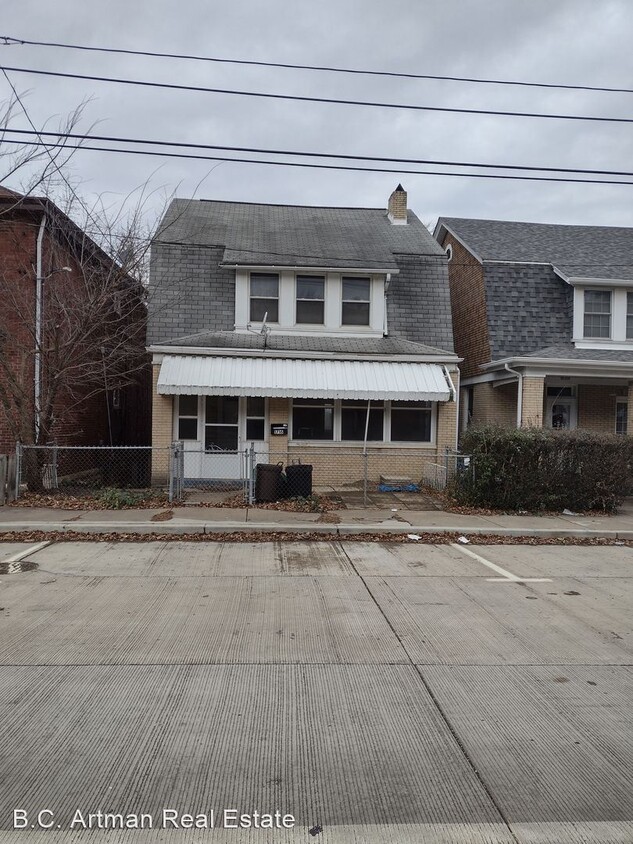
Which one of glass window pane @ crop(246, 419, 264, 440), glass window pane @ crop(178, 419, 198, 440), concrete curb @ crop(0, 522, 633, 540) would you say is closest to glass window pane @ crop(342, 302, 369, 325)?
glass window pane @ crop(246, 419, 264, 440)

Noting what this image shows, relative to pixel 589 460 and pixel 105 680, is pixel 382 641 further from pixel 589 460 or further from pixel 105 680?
pixel 589 460

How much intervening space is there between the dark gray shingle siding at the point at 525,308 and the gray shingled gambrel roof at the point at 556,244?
0.48m

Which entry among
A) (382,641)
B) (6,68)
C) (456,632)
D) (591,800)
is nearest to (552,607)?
(456,632)

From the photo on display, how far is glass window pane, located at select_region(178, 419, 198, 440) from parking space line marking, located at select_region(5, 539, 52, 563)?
5920mm

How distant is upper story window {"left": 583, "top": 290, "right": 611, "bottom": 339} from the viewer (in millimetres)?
17391

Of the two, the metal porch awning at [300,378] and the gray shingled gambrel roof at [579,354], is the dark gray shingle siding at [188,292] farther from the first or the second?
the gray shingled gambrel roof at [579,354]

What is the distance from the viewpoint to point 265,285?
16.3m

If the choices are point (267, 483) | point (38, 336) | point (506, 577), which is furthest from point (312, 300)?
point (506, 577)

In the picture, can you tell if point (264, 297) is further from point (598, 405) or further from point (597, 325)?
point (598, 405)

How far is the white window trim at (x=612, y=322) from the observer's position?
1719cm

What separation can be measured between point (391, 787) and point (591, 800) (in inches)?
39.3

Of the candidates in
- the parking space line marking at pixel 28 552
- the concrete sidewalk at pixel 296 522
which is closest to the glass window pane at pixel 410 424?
the concrete sidewalk at pixel 296 522

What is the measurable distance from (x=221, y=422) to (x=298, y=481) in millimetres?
3674

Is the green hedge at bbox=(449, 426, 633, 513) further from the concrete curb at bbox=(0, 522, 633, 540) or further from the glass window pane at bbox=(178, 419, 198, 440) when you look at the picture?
the glass window pane at bbox=(178, 419, 198, 440)
